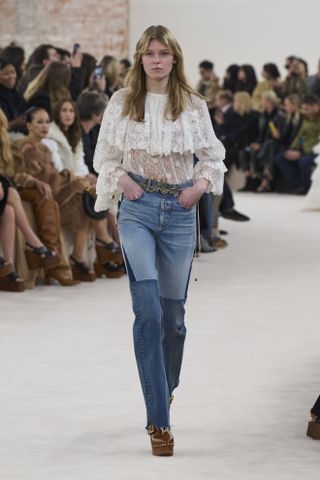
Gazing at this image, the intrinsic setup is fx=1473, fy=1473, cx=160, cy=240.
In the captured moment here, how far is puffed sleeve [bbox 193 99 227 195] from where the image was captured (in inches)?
187

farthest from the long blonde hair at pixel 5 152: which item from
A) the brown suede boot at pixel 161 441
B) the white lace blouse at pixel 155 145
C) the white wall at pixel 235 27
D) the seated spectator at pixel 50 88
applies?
the white wall at pixel 235 27

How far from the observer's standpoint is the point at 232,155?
1666cm

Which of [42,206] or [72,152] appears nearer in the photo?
[42,206]

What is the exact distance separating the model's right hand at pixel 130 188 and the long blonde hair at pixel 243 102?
12163 millimetres

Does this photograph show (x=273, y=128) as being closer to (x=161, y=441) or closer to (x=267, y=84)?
(x=267, y=84)

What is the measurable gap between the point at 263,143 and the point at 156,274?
12.2m

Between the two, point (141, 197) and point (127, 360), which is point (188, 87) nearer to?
point (141, 197)

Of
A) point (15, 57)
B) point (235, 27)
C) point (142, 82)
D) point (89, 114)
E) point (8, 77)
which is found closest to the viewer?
point (142, 82)

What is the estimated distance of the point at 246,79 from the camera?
18328 mm

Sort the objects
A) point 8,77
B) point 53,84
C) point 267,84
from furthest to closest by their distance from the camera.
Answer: point 267,84, point 8,77, point 53,84

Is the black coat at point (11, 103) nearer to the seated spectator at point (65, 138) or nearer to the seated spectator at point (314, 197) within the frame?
the seated spectator at point (65, 138)

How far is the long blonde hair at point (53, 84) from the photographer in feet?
32.5

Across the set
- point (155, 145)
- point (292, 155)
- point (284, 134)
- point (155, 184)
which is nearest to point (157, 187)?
point (155, 184)

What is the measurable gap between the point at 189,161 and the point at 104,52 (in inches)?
587
